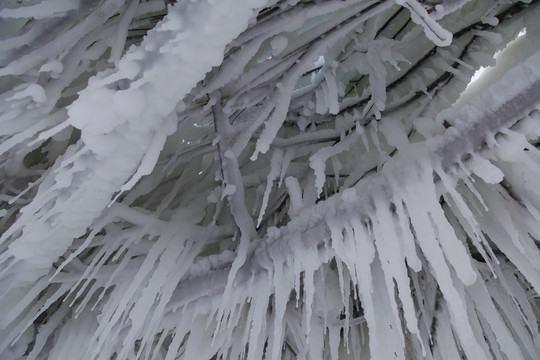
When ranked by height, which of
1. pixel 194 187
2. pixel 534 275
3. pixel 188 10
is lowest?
pixel 534 275

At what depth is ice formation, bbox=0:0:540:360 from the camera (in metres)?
0.66

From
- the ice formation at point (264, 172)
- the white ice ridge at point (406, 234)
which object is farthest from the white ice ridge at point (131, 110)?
the white ice ridge at point (406, 234)

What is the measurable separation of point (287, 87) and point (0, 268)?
62 centimetres

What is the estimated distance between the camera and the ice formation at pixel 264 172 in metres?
0.66

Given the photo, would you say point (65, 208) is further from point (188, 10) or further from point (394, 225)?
point (394, 225)

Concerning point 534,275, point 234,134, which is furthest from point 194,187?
point 534,275

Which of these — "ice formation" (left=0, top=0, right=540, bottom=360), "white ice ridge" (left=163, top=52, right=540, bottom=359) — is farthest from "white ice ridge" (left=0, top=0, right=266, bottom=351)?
"white ice ridge" (left=163, top=52, right=540, bottom=359)

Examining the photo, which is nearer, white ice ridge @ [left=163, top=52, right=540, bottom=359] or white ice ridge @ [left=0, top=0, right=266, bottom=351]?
white ice ridge @ [left=0, top=0, right=266, bottom=351]

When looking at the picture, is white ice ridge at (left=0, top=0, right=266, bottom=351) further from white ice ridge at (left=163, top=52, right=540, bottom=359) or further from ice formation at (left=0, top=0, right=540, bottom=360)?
white ice ridge at (left=163, top=52, right=540, bottom=359)

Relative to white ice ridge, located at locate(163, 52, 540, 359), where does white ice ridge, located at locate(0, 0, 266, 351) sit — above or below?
above

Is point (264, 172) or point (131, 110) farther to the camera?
point (264, 172)

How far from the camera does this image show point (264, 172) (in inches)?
43.3

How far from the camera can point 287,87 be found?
32.0 inches

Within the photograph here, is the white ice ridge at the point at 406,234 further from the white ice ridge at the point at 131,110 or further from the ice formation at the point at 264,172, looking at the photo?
the white ice ridge at the point at 131,110
